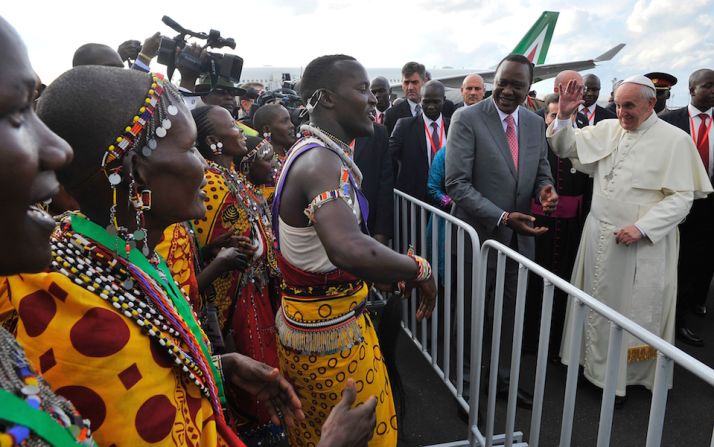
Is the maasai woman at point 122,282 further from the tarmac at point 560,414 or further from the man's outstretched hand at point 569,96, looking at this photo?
the man's outstretched hand at point 569,96

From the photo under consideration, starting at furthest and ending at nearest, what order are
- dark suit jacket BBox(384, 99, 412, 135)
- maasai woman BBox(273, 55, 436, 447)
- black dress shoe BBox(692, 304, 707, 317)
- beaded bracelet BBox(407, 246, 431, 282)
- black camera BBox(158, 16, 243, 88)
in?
dark suit jacket BBox(384, 99, 412, 135), black dress shoe BBox(692, 304, 707, 317), black camera BBox(158, 16, 243, 88), beaded bracelet BBox(407, 246, 431, 282), maasai woman BBox(273, 55, 436, 447)

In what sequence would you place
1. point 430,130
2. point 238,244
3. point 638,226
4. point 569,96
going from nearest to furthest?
point 238,244, point 638,226, point 569,96, point 430,130

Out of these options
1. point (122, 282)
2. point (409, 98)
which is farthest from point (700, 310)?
point (122, 282)

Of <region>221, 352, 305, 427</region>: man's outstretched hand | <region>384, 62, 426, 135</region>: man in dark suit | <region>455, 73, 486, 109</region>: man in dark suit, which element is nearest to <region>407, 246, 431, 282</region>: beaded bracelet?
<region>221, 352, 305, 427</region>: man's outstretched hand

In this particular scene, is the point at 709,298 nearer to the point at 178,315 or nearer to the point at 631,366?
the point at 631,366

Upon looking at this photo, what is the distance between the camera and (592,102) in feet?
18.8

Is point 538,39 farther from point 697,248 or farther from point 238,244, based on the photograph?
point 238,244

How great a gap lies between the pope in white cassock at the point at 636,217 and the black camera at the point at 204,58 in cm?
270

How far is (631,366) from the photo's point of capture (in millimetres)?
3320

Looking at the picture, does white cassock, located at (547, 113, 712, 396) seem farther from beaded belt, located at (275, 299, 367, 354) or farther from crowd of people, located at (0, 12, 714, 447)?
beaded belt, located at (275, 299, 367, 354)

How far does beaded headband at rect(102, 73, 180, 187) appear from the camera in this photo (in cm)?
101

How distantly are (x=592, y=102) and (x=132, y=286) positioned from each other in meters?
6.02

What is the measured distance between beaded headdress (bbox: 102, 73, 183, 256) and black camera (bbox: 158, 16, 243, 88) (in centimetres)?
295

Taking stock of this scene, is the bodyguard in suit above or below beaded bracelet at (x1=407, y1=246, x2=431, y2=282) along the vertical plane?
above
